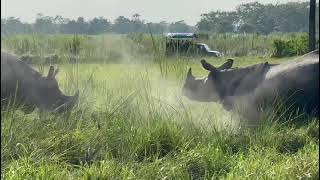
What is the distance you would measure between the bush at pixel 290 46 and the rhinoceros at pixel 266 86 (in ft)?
20.6

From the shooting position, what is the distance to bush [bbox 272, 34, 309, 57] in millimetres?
13591

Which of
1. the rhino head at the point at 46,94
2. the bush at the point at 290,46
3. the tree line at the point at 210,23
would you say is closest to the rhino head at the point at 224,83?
the tree line at the point at 210,23

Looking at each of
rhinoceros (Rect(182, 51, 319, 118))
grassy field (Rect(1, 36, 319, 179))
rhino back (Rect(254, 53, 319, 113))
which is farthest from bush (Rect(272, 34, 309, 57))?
grassy field (Rect(1, 36, 319, 179))

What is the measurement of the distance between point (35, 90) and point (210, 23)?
3.83 metres

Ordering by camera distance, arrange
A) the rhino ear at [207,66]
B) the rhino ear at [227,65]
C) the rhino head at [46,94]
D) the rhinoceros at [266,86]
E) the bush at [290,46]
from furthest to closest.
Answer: the bush at [290,46]
the rhino ear at [227,65]
the rhino ear at [207,66]
the rhinoceros at [266,86]
the rhino head at [46,94]

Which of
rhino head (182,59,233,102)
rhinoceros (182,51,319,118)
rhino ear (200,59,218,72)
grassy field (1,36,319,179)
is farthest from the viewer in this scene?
rhino ear (200,59,218,72)

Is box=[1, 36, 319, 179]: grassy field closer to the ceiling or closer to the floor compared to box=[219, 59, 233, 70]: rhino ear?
closer to the floor

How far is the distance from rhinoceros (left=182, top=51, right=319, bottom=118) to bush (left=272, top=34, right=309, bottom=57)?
20.6 feet

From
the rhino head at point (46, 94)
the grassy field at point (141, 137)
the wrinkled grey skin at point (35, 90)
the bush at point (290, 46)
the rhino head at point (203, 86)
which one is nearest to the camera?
the grassy field at point (141, 137)

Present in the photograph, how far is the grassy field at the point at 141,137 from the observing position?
432cm

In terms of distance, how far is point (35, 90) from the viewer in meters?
6.64

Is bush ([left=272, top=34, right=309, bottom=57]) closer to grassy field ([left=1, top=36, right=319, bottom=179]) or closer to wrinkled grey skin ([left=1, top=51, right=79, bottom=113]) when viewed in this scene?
grassy field ([left=1, top=36, right=319, bottom=179])

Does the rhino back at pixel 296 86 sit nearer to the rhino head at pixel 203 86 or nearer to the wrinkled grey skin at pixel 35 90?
the rhino head at pixel 203 86

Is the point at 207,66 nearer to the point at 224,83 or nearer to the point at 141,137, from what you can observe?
the point at 224,83
